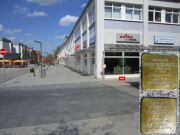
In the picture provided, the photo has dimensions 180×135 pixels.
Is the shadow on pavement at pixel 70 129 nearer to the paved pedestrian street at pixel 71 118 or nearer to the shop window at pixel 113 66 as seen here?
the paved pedestrian street at pixel 71 118

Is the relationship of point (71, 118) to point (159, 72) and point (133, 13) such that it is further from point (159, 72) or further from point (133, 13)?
point (133, 13)

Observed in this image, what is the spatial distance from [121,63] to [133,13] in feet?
18.8

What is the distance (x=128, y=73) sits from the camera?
86.9 ft

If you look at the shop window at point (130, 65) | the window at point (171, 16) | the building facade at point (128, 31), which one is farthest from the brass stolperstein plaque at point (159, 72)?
the window at point (171, 16)

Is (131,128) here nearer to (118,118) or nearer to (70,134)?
(118,118)

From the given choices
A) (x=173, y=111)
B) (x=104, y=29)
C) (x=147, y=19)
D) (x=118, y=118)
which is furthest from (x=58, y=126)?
(x=147, y=19)

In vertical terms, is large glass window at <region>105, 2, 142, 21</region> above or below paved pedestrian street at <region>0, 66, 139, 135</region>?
above

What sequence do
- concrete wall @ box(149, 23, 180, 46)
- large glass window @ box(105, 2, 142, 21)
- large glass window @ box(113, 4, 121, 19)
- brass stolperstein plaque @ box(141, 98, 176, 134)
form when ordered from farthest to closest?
1. concrete wall @ box(149, 23, 180, 46)
2. large glass window @ box(113, 4, 121, 19)
3. large glass window @ box(105, 2, 142, 21)
4. brass stolperstein plaque @ box(141, 98, 176, 134)

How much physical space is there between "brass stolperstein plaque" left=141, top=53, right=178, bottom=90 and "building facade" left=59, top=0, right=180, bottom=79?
20260 millimetres

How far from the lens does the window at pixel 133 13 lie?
26375 mm

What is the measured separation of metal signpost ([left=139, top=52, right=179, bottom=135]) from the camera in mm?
4008

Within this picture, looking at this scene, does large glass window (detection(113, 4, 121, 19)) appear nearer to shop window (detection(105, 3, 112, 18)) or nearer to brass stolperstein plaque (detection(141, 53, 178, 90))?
shop window (detection(105, 3, 112, 18))

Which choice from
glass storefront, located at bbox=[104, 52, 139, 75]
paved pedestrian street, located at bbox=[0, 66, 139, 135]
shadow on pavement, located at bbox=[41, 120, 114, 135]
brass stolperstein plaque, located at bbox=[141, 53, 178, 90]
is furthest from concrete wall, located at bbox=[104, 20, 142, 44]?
brass stolperstein plaque, located at bbox=[141, 53, 178, 90]

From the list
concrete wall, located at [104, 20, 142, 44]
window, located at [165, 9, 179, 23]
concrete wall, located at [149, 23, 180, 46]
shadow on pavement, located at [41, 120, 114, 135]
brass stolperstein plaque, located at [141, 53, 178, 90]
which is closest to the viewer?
brass stolperstein plaque, located at [141, 53, 178, 90]
